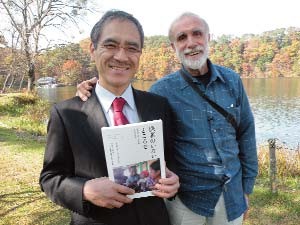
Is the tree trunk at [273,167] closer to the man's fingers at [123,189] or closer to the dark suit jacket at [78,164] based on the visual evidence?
the dark suit jacket at [78,164]

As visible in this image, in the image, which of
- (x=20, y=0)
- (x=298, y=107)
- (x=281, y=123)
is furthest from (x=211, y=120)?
(x=20, y=0)

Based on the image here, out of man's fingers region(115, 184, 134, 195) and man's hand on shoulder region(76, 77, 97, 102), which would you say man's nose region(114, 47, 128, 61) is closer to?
man's hand on shoulder region(76, 77, 97, 102)

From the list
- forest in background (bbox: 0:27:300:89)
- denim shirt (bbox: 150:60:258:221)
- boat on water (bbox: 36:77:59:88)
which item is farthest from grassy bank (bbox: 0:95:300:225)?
boat on water (bbox: 36:77:59:88)

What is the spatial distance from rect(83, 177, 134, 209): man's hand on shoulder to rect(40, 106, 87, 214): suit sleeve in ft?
0.16

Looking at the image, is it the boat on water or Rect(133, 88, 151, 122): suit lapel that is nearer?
Rect(133, 88, 151, 122): suit lapel

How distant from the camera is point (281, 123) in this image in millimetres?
14945

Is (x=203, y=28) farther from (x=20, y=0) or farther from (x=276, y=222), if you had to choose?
(x=20, y=0)

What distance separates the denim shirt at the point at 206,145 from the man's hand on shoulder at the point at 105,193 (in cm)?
77

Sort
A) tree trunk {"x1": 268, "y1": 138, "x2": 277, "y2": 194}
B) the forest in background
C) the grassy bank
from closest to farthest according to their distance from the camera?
the grassy bank
tree trunk {"x1": 268, "y1": 138, "x2": 277, "y2": 194}
the forest in background

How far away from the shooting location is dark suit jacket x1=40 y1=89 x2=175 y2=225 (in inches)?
56.5

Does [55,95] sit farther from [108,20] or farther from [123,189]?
[123,189]

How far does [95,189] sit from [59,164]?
0.23 m

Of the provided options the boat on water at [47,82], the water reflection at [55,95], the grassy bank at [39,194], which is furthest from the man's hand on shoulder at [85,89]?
the boat on water at [47,82]

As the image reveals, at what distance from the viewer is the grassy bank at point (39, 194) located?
4098mm
